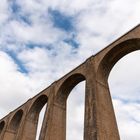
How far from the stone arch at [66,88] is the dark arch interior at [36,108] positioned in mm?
2765

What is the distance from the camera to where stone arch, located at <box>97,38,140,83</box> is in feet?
42.3

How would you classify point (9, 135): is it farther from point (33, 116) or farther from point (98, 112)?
point (98, 112)

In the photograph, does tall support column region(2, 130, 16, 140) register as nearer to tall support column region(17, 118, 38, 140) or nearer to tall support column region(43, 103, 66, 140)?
tall support column region(17, 118, 38, 140)

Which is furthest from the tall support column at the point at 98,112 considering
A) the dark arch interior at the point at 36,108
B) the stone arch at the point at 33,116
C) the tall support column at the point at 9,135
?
the tall support column at the point at 9,135

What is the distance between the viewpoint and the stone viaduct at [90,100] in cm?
1186

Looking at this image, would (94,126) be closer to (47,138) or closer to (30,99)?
(47,138)

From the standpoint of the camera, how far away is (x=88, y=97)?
511 inches

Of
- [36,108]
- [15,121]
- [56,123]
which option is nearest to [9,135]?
[15,121]

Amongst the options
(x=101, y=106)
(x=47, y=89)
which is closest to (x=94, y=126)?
(x=101, y=106)

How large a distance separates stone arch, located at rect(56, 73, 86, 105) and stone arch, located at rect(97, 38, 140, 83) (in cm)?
258

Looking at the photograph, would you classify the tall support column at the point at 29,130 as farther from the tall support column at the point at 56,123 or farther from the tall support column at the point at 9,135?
the tall support column at the point at 56,123

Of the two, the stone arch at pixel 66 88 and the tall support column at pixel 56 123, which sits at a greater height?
the stone arch at pixel 66 88

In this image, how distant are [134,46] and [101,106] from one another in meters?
3.98

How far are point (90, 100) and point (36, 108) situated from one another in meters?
8.51
